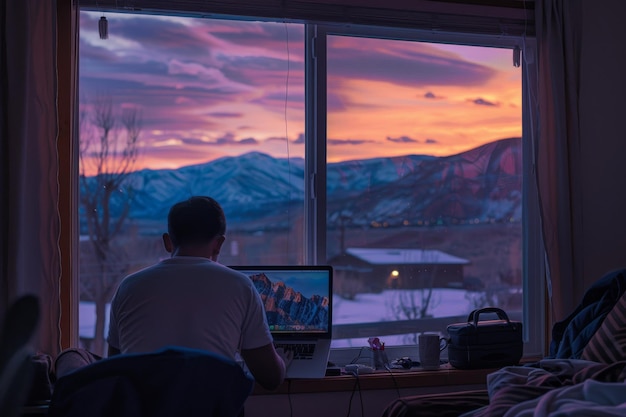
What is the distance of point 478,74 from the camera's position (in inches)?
151

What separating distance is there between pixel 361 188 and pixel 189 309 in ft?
5.47

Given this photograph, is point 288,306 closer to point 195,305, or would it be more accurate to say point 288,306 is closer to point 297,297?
point 297,297

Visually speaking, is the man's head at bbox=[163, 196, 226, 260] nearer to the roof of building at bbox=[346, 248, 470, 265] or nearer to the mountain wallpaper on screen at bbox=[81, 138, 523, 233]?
the mountain wallpaper on screen at bbox=[81, 138, 523, 233]

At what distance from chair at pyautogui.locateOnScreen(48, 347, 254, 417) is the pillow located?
1632mm

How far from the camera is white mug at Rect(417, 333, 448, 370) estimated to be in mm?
3443

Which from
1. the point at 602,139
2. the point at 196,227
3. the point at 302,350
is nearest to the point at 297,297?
the point at 302,350

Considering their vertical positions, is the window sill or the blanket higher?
the blanket

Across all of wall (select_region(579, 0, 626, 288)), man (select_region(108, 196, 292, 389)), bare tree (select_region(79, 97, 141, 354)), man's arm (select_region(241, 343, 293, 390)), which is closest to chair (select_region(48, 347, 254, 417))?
man (select_region(108, 196, 292, 389))

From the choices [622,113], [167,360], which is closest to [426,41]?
[622,113]

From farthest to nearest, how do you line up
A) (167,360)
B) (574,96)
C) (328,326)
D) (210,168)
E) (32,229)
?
(574,96), (210,168), (328,326), (32,229), (167,360)

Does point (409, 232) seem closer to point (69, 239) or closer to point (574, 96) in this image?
point (574, 96)

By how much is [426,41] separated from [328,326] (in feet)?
5.06

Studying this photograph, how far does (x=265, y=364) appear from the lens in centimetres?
235

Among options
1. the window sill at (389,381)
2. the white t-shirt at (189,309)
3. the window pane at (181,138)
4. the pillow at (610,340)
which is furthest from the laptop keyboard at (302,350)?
the pillow at (610,340)
